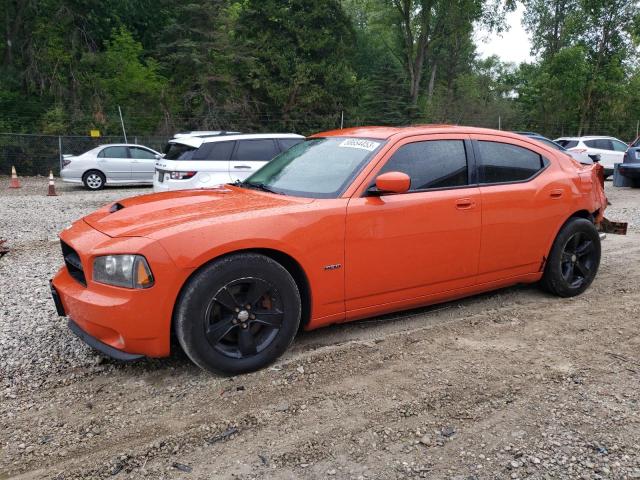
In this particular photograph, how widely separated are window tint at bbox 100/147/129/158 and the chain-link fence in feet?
16.1

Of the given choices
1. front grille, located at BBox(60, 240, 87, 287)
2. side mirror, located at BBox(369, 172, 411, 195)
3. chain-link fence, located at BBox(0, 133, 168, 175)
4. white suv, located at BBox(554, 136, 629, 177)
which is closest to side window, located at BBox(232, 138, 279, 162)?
front grille, located at BBox(60, 240, 87, 287)

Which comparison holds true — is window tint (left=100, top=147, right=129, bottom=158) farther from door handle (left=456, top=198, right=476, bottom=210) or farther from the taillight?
door handle (left=456, top=198, right=476, bottom=210)

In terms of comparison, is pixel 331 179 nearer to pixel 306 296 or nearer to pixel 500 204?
pixel 306 296

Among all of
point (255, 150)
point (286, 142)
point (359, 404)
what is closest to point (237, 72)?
point (286, 142)

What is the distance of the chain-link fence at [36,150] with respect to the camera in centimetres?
1914

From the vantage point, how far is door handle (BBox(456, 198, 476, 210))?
13.3 ft

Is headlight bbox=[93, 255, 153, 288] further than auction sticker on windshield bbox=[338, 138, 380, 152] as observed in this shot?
No

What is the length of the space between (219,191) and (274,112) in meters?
23.9

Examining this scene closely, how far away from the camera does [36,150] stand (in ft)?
63.8

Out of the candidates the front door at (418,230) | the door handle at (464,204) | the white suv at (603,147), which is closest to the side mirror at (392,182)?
the front door at (418,230)

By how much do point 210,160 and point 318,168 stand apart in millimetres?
5767

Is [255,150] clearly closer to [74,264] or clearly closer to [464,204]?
[464,204]

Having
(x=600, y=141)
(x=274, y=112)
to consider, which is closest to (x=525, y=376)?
(x=600, y=141)

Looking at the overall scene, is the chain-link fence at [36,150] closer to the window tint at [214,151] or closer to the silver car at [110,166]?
the silver car at [110,166]
